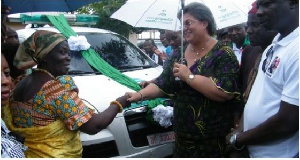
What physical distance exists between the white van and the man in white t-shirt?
1.59 m

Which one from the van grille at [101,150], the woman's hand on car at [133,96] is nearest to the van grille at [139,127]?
Answer: the van grille at [101,150]

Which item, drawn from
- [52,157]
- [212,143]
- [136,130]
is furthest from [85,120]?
[136,130]

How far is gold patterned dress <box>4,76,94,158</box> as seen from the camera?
2168 mm

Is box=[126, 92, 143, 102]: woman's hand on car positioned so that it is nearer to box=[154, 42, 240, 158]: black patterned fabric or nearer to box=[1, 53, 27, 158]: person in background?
box=[154, 42, 240, 158]: black patterned fabric

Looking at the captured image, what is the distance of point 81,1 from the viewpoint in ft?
9.82

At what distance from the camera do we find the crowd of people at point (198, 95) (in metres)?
1.95

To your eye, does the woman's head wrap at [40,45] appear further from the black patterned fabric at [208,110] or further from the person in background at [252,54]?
the person in background at [252,54]

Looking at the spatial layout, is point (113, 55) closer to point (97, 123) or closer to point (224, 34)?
point (224, 34)

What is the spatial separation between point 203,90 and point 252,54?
75 centimetres

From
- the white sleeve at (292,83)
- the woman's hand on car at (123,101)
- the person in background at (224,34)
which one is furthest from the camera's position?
the person in background at (224,34)

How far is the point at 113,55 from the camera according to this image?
4.67 meters

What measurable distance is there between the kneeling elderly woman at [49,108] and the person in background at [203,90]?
1.90 feet

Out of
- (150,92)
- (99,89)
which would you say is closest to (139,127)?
(99,89)

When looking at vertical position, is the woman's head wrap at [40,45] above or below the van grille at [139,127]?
above
